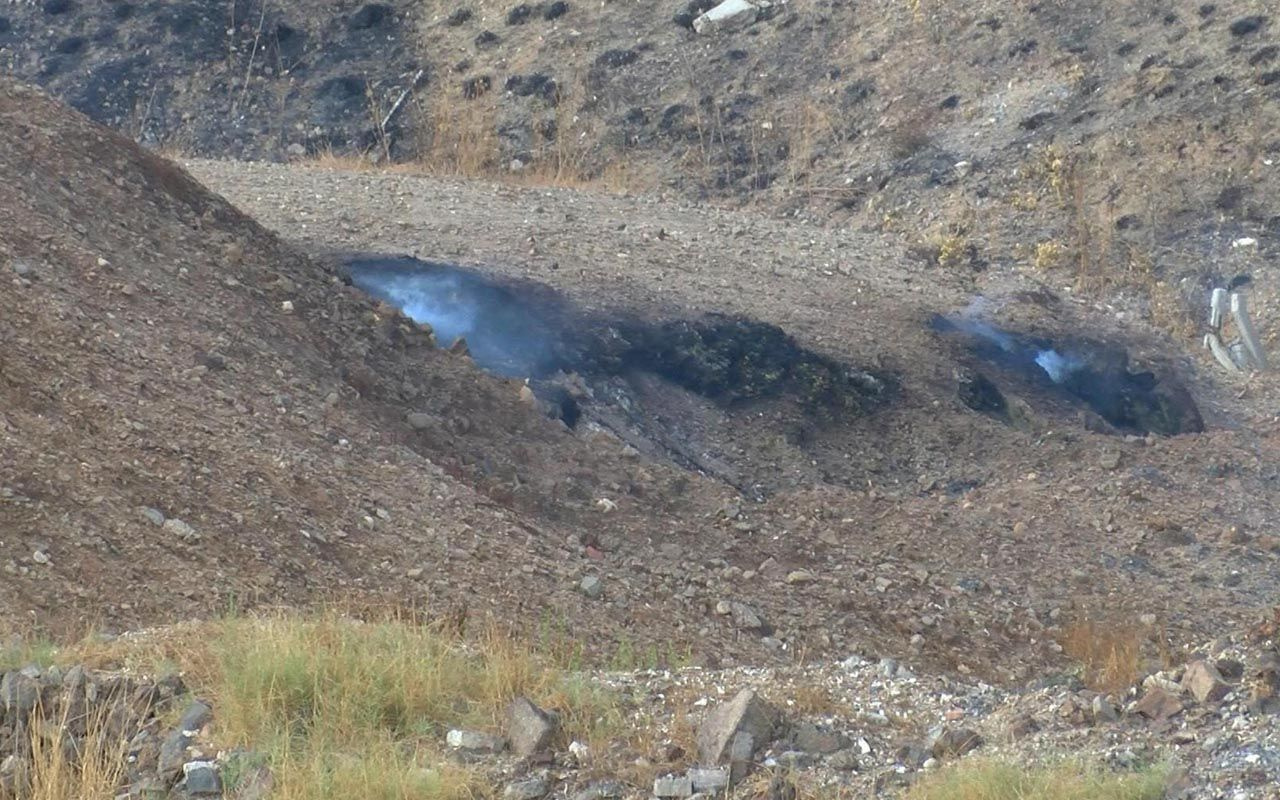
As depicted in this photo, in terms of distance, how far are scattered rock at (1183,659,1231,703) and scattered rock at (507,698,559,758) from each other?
1.53 metres

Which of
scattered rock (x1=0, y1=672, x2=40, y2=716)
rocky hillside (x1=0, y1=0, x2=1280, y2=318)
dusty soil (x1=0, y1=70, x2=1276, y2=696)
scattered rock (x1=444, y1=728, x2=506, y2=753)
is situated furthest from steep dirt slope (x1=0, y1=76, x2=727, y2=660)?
rocky hillside (x1=0, y1=0, x2=1280, y2=318)

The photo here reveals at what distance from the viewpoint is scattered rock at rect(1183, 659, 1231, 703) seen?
3906mm

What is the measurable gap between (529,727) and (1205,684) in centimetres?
161

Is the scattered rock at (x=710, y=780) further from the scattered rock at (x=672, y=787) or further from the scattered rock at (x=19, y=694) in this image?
the scattered rock at (x=19, y=694)

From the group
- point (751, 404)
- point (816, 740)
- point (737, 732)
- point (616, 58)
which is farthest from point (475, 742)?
point (616, 58)

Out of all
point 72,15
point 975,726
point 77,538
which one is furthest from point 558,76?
point 975,726

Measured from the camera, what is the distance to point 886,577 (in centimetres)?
679

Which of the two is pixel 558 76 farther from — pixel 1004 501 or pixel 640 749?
pixel 640 749

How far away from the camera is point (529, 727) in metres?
3.74

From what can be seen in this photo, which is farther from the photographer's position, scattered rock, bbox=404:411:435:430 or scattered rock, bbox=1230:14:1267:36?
scattered rock, bbox=1230:14:1267:36

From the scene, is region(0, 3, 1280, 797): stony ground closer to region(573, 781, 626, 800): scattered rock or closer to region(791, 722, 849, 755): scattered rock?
region(791, 722, 849, 755): scattered rock

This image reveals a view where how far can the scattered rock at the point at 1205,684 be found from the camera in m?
3.91

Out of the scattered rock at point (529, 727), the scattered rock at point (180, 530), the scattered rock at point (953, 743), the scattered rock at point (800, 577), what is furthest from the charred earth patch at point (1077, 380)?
the scattered rock at point (529, 727)

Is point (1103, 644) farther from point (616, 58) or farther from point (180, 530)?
point (616, 58)
